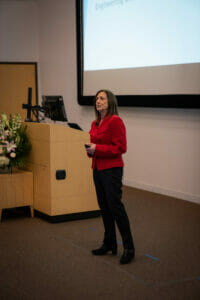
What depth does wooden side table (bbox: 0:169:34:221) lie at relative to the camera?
4305 mm

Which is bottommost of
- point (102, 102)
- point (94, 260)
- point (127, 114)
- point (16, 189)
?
point (94, 260)

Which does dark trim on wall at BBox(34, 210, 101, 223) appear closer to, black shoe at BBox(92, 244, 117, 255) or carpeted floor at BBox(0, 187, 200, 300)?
carpeted floor at BBox(0, 187, 200, 300)

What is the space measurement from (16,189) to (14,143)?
1.59ft

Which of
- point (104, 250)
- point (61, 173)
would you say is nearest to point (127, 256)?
point (104, 250)

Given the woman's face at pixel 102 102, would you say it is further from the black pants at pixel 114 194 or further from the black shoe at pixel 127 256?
the black shoe at pixel 127 256

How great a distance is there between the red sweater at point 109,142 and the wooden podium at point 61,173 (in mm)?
1093

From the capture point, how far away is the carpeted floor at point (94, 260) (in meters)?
2.70

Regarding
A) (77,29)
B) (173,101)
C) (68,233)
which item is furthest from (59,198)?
(77,29)

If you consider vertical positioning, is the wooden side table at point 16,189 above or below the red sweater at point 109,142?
below

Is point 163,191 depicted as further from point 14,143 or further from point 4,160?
point 4,160

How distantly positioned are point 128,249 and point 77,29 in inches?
192

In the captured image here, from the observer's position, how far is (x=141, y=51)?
5.72m

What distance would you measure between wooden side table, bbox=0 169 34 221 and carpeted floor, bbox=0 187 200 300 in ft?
0.62

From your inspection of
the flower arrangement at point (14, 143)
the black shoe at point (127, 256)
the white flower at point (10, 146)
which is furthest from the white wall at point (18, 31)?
the black shoe at point (127, 256)
